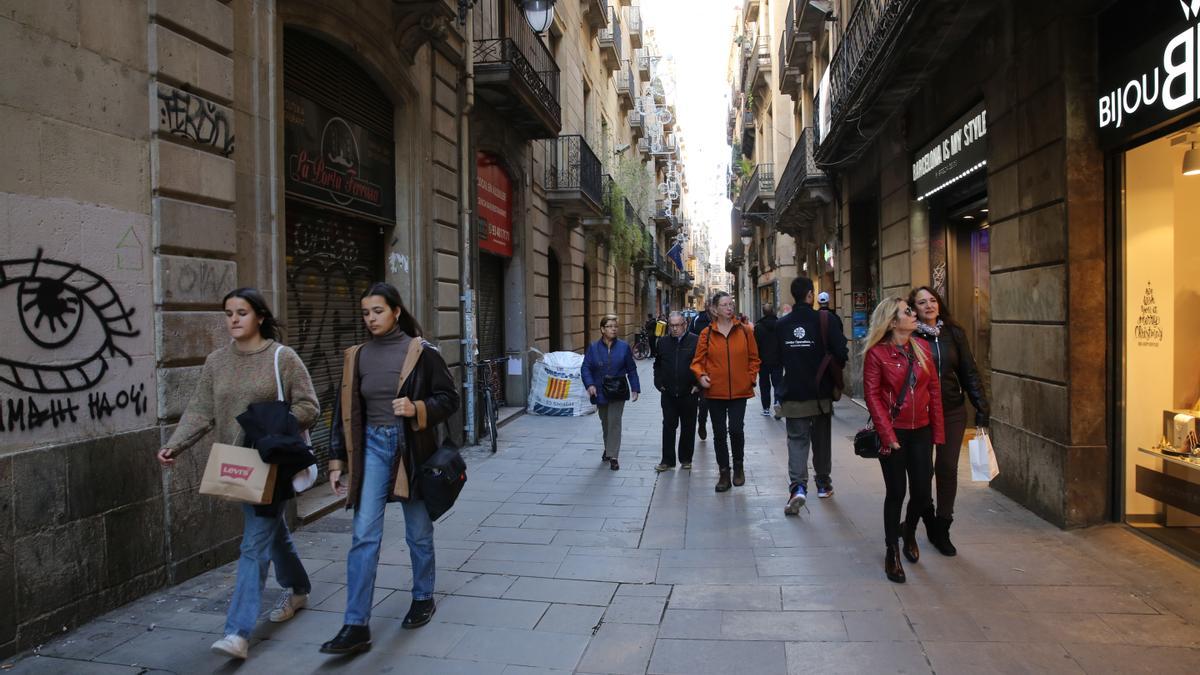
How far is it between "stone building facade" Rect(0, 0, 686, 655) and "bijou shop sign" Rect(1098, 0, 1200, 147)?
20.8 feet

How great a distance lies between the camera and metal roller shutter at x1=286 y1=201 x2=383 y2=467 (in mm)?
7145

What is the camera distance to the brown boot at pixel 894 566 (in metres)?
4.66

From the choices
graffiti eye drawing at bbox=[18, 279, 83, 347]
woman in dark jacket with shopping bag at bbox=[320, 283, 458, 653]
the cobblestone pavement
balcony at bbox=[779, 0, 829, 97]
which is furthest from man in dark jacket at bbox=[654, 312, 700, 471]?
balcony at bbox=[779, 0, 829, 97]

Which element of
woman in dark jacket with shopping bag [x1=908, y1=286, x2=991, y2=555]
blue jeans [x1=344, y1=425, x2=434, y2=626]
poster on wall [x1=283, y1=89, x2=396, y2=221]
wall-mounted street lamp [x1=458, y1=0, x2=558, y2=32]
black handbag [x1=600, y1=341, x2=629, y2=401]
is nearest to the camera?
blue jeans [x1=344, y1=425, x2=434, y2=626]

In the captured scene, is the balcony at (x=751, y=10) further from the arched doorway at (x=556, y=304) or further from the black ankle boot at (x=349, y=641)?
the black ankle boot at (x=349, y=641)

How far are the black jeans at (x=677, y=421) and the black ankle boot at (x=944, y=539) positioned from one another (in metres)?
3.28

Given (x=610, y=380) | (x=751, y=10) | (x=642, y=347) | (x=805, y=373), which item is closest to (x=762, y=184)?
(x=751, y=10)

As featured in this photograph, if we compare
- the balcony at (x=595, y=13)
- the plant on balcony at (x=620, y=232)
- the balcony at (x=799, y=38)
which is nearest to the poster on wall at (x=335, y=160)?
the balcony at (x=799, y=38)

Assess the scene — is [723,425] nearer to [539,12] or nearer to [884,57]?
[884,57]

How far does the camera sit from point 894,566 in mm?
4707

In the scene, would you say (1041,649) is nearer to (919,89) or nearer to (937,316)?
(937,316)

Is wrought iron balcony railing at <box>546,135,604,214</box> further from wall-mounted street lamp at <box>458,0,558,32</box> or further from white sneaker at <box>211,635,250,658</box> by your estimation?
white sneaker at <box>211,635,250,658</box>

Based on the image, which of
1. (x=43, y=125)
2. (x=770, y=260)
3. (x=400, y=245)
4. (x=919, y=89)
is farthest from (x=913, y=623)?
Answer: (x=770, y=260)

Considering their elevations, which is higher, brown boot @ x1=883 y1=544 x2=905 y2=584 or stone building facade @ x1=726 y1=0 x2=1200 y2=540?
stone building facade @ x1=726 y1=0 x2=1200 y2=540
